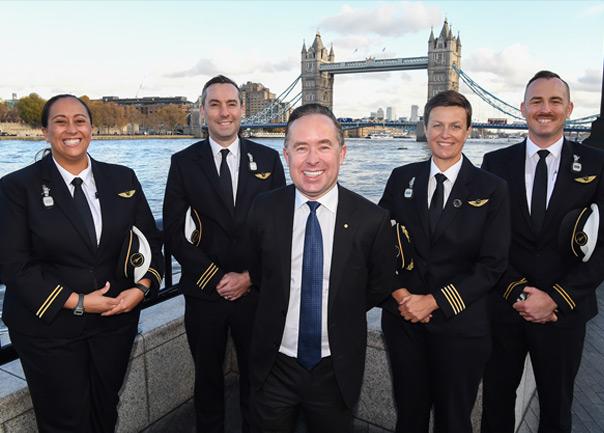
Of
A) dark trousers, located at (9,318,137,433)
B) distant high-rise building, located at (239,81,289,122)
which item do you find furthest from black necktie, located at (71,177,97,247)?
distant high-rise building, located at (239,81,289,122)

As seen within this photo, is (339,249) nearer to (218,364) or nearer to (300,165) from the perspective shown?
(300,165)

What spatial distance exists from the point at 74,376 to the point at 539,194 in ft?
6.38

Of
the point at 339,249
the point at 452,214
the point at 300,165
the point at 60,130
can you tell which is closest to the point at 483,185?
the point at 452,214

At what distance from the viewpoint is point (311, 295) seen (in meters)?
1.63

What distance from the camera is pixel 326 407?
1.64m

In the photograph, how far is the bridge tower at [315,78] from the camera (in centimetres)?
7356

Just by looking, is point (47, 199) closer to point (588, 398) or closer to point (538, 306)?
point (538, 306)

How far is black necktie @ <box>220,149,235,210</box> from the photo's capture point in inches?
85.1

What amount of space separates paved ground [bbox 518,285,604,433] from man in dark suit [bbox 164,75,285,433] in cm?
151

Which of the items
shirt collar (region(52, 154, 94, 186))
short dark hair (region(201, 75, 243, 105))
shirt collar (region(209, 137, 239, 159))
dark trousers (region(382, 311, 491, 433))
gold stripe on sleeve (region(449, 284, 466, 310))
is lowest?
dark trousers (region(382, 311, 491, 433))

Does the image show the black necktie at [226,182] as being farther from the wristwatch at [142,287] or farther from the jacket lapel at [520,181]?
the jacket lapel at [520,181]

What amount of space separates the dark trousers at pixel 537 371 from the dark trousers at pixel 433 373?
30 centimetres

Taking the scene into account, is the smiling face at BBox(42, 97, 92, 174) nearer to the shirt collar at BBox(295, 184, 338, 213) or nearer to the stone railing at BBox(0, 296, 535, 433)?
the shirt collar at BBox(295, 184, 338, 213)

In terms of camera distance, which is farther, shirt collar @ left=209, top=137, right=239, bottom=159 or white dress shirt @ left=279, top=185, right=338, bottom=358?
shirt collar @ left=209, top=137, right=239, bottom=159
